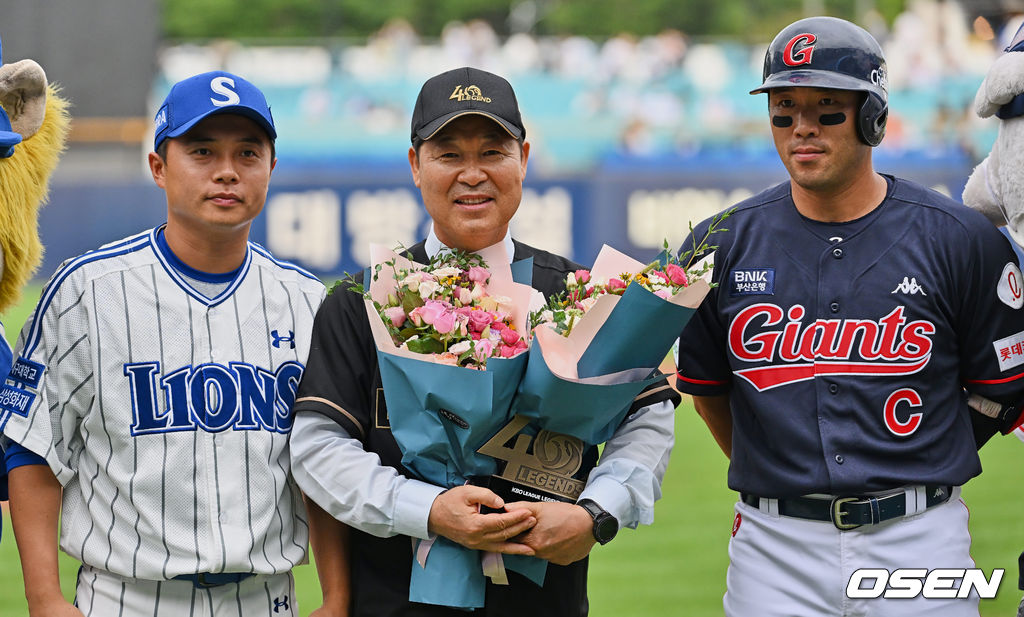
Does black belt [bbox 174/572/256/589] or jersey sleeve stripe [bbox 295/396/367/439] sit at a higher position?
jersey sleeve stripe [bbox 295/396/367/439]

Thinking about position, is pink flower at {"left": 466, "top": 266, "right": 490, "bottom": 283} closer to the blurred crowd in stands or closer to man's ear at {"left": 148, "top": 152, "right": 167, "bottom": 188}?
man's ear at {"left": 148, "top": 152, "right": 167, "bottom": 188}

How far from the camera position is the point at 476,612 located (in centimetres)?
295

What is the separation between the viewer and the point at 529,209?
16.1 meters

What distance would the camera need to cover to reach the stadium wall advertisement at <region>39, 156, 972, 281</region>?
16.0 metres

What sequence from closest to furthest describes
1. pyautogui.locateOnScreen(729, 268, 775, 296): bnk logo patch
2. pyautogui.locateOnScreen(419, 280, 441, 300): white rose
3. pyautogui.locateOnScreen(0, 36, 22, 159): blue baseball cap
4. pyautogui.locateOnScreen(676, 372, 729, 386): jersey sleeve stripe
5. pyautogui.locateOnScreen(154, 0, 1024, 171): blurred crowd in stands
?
pyautogui.locateOnScreen(419, 280, 441, 300): white rose < pyautogui.locateOnScreen(0, 36, 22, 159): blue baseball cap < pyautogui.locateOnScreen(729, 268, 775, 296): bnk logo patch < pyautogui.locateOnScreen(676, 372, 729, 386): jersey sleeve stripe < pyautogui.locateOnScreen(154, 0, 1024, 171): blurred crowd in stands

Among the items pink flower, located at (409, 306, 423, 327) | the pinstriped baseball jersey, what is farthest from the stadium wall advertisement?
pink flower, located at (409, 306, 423, 327)

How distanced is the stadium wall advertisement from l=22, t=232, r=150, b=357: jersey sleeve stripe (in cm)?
1262

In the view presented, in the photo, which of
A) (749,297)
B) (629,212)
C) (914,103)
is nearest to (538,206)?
(629,212)

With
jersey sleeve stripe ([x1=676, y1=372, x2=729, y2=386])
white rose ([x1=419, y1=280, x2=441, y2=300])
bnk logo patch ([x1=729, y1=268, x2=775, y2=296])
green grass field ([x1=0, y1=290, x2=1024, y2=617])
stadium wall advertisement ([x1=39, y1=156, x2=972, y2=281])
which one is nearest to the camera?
white rose ([x1=419, y1=280, x2=441, y2=300])

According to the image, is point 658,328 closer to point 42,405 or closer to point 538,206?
point 42,405

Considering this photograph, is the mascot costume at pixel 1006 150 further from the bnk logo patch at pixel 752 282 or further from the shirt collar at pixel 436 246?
the shirt collar at pixel 436 246

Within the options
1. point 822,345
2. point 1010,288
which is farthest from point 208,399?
point 1010,288

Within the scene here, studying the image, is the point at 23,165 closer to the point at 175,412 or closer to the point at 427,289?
the point at 175,412

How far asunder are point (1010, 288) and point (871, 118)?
0.59 m
